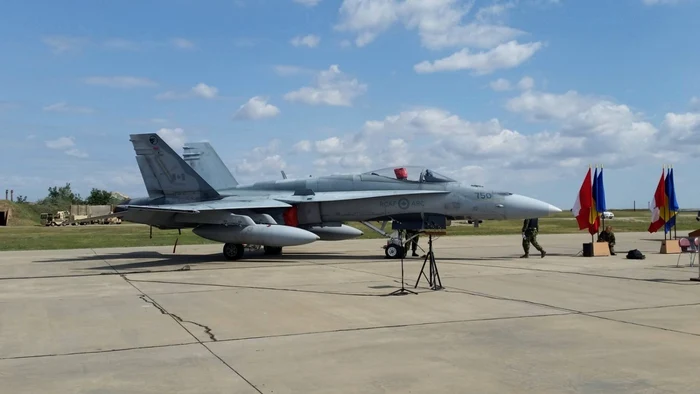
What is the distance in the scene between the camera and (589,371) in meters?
5.52

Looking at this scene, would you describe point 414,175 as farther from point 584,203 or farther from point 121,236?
point 121,236

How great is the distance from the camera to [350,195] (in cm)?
1850

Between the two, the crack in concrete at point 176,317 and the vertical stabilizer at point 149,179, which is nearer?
the crack in concrete at point 176,317

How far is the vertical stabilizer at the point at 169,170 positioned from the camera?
1936 cm

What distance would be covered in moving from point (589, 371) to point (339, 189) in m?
14.0

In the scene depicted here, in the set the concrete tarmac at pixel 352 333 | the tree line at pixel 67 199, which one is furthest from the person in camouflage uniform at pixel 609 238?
the tree line at pixel 67 199

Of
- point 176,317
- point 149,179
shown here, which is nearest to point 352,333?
point 176,317

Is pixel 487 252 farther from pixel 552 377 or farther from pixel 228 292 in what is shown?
pixel 552 377

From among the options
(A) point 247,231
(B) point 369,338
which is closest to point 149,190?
(A) point 247,231

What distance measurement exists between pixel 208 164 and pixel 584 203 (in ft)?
41.9

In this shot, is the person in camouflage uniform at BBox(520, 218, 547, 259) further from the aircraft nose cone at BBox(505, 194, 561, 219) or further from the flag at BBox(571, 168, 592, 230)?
the flag at BBox(571, 168, 592, 230)

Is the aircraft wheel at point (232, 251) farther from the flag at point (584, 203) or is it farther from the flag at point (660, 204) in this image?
the flag at point (660, 204)

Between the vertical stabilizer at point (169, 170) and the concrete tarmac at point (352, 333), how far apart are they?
569 cm

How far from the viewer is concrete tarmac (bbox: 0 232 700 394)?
5340 mm
